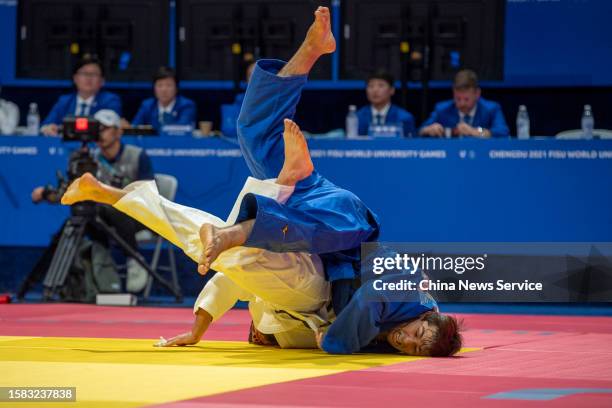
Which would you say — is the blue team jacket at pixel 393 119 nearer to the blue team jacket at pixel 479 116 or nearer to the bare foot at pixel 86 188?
the blue team jacket at pixel 479 116

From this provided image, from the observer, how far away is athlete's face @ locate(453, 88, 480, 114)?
977 cm

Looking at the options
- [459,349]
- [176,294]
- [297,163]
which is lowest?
Result: [176,294]

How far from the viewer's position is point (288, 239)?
15.5 ft

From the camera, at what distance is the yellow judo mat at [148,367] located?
372cm

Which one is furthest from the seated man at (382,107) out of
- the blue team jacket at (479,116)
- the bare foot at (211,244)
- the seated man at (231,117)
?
the bare foot at (211,244)

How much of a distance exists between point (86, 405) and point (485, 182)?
6.06m

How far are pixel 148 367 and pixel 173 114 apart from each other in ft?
21.0

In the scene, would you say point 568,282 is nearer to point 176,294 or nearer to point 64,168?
point 176,294

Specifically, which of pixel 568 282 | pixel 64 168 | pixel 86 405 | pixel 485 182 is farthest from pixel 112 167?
pixel 86 405

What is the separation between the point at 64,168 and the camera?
9.59 metres

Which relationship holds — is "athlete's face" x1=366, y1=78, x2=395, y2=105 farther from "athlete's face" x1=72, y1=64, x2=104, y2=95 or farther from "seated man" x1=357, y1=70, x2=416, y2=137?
"athlete's face" x1=72, y1=64, x2=104, y2=95

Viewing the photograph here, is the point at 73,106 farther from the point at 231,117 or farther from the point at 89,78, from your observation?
the point at 231,117

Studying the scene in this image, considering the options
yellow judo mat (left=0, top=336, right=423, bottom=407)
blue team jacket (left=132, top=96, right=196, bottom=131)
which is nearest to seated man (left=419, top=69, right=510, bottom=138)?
blue team jacket (left=132, top=96, right=196, bottom=131)

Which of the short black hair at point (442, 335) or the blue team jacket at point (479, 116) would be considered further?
the blue team jacket at point (479, 116)
